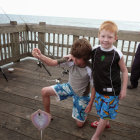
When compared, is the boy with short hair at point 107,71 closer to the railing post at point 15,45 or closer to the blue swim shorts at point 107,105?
the blue swim shorts at point 107,105

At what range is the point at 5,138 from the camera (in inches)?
63.2

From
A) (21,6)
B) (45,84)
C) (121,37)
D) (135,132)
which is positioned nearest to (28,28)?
(21,6)

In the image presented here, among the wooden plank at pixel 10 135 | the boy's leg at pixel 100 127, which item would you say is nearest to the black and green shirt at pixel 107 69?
the boy's leg at pixel 100 127

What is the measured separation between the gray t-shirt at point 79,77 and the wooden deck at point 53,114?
46 centimetres

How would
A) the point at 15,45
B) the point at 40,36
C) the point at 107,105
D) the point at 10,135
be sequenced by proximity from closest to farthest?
the point at 107,105
the point at 10,135
the point at 15,45
the point at 40,36

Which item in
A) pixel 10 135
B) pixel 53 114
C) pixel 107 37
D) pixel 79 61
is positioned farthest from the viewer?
pixel 53 114

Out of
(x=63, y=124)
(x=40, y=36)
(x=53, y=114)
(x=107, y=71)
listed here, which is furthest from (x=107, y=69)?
(x=40, y=36)

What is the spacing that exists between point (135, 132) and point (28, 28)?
11.6 ft

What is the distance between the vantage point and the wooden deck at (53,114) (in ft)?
5.53

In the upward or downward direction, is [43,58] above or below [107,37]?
below

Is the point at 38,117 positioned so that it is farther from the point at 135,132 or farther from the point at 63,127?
the point at 135,132

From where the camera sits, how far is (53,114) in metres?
2.05

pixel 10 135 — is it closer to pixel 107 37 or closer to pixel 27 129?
pixel 27 129

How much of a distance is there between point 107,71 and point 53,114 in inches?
42.4
